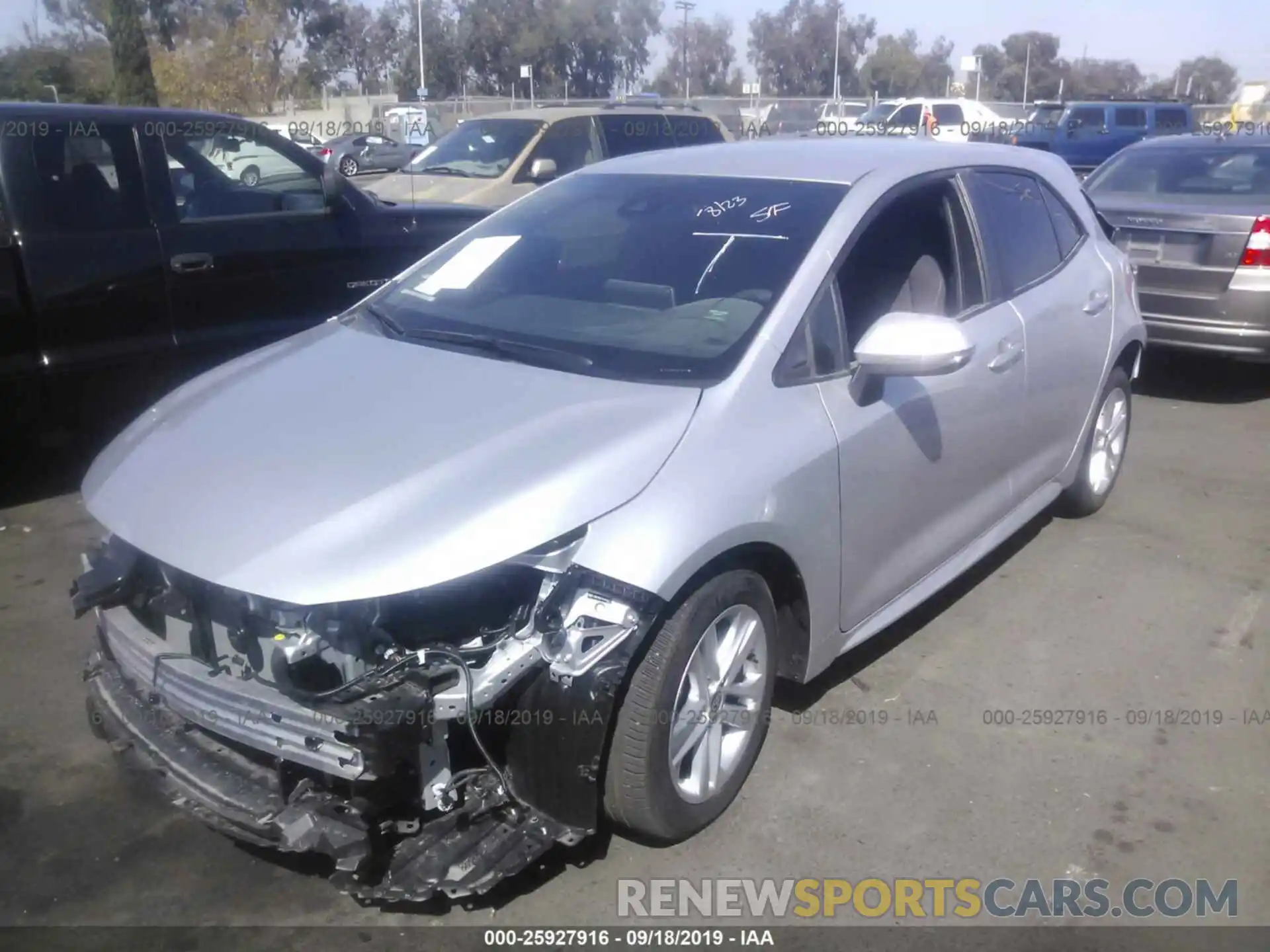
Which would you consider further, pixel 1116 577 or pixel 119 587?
pixel 1116 577

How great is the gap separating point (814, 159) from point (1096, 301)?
1699 mm

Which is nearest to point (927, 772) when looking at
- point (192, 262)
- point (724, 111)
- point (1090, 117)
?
point (192, 262)

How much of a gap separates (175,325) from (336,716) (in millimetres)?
3924

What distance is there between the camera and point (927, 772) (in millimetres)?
3568

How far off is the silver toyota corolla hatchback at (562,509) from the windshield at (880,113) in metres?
26.5

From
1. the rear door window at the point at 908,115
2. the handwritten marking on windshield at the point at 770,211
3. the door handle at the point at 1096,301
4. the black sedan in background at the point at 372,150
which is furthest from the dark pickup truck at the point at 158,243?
the rear door window at the point at 908,115

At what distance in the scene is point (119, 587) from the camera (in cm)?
303

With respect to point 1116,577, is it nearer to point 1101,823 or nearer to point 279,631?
point 1101,823

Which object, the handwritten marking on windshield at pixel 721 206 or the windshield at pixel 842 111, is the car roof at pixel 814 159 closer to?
the handwritten marking on windshield at pixel 721 206

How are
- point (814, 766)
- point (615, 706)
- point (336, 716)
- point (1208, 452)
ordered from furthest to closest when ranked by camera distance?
point (1208, 452)
point (814, 766)
point (615, 706)
point (336, 716)

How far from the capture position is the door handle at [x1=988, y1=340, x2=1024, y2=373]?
4.13 metres

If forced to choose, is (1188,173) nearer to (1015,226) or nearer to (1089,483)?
(1089,483)

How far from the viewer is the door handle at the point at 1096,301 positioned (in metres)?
4.95

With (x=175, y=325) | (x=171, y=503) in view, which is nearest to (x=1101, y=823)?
(x=171, y=503)
